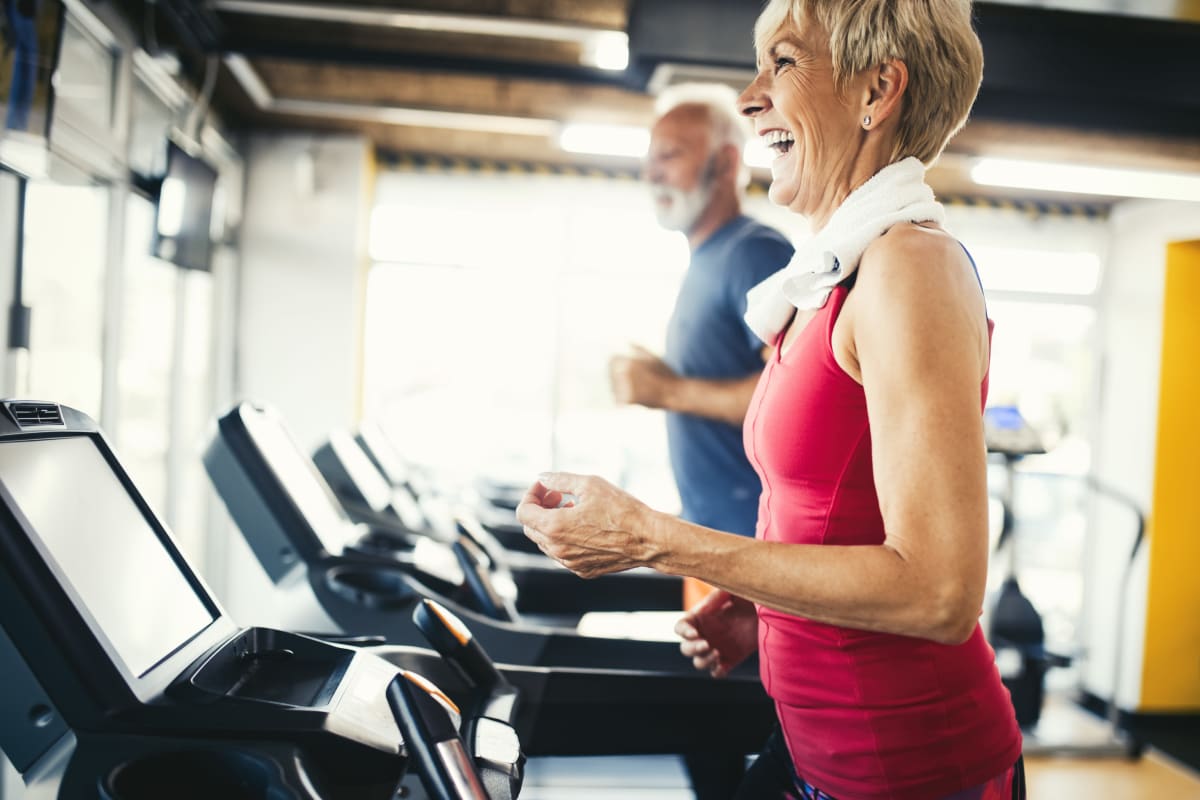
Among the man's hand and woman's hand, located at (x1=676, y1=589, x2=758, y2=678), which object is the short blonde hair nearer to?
woman's hand, located at (x1=676, y1=589, x2=758, y2=678)

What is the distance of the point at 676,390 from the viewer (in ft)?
6.38

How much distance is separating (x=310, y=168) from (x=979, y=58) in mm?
4916

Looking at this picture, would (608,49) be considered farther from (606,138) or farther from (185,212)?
(185,212)

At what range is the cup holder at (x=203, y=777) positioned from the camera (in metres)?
0.85

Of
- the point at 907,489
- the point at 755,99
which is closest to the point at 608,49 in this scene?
the point at 755,99

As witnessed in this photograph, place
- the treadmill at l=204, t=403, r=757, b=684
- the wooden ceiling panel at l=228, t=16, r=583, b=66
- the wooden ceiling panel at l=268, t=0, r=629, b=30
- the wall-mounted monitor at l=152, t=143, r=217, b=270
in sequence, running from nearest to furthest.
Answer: the treadmill at l=204, t=403, r=757, b=684
the wall-mounted monitor at l=152, t=143, r=217, b=270
the wooden ceiling panel at l=268, t=0, r=629, b=30
the wooden ceiling panel at l=228, t=16, r=583, b=66

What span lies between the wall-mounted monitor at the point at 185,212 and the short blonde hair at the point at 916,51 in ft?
9.52

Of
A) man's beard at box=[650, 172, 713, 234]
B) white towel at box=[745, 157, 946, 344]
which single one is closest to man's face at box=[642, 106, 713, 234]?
man's beard at box=[650, 172, 713, 234]

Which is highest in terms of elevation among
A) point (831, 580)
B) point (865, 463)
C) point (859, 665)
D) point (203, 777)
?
point (865, 463)

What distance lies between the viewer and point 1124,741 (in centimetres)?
446

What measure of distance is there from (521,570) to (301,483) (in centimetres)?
135

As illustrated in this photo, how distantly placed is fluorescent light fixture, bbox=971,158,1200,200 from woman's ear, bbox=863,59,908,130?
409 cm

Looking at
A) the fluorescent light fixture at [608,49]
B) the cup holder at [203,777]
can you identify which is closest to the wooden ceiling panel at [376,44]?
the fluorescent light fixture at [608,49]

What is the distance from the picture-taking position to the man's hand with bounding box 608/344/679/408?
194 centimetres
